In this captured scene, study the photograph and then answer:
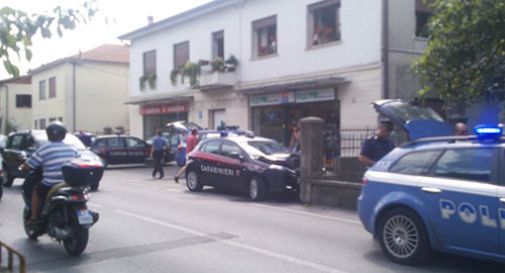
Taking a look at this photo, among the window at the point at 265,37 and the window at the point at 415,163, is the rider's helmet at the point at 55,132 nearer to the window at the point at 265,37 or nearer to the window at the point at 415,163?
the window at the point at 415,163

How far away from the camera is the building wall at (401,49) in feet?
57.3

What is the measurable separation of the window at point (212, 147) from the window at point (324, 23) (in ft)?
22.3

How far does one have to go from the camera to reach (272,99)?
2161 cm

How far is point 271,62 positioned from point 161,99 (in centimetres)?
864

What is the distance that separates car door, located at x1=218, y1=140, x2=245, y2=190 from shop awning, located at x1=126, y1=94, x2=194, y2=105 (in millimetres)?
12600

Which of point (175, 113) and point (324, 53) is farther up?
point (324, 53)

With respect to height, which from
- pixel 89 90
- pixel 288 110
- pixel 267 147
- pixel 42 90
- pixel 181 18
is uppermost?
pixel 181 18

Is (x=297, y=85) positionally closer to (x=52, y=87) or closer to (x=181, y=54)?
(x=181, y=54)

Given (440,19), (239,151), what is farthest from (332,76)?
(440,19)

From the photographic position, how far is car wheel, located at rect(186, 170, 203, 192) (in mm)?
14875

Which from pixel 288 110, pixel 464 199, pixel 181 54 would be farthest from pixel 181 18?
pixel 464 199

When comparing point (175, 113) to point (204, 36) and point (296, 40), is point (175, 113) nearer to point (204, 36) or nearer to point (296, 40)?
point (204, 36)

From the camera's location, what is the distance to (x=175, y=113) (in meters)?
28.1

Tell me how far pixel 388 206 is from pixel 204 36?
64.1 ft
